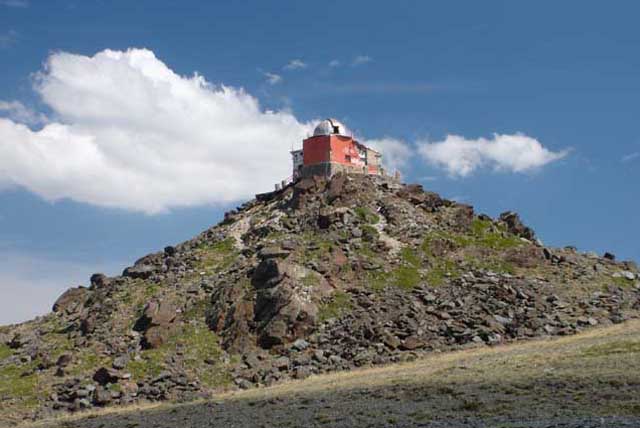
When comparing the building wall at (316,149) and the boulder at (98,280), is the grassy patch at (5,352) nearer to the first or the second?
the boulder at (98,280)

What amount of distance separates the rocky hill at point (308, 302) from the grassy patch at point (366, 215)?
217 millimetres

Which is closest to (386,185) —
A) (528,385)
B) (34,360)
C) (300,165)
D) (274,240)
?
(300,165)

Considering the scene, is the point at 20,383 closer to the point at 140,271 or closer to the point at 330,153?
the point at 140,271

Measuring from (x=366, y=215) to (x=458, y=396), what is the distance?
43.4 metres

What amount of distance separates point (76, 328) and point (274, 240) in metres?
21.9

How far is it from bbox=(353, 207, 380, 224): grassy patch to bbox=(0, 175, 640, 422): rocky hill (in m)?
0.22

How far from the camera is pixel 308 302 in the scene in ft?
221

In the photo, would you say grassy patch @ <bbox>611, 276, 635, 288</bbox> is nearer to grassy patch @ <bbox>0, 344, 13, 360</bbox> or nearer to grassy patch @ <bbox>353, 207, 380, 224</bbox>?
grassy patch @ <bbox>353, 207, 380, 224</bbox>

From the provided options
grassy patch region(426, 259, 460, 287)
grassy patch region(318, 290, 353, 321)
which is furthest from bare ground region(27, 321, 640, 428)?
grassy patch region(426, 259, 460, 287)

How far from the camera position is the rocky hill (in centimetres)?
6109

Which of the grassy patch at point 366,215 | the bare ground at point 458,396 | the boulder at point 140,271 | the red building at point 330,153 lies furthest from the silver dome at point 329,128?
the bare ground at point 458,396

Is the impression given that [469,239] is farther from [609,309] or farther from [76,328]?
[76,328]

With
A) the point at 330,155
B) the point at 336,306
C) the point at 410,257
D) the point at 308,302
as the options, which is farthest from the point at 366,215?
the point at 308,302

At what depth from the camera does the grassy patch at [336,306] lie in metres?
66.8
